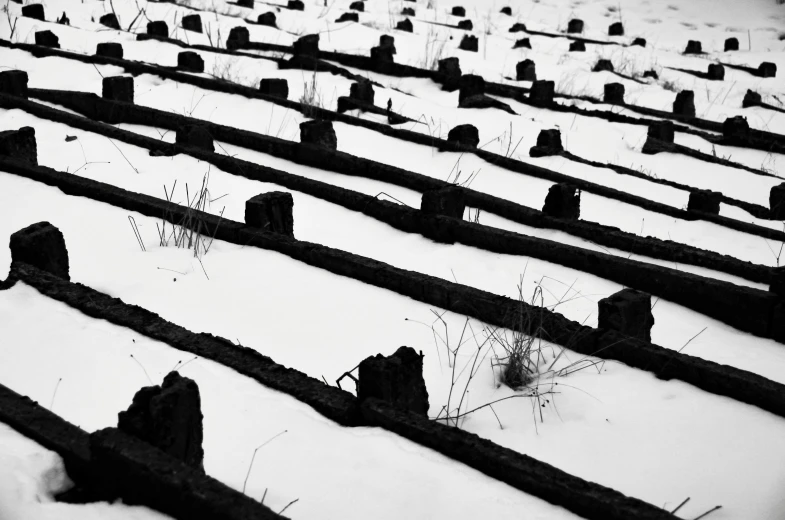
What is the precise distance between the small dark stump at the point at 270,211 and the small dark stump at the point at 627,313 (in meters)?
1.46

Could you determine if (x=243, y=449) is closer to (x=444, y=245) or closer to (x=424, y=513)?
(x=424, y=513)

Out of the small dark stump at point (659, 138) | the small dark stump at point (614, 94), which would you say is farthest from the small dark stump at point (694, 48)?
the small dark stump at point (659, 138)

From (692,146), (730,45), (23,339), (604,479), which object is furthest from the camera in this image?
(730,45)

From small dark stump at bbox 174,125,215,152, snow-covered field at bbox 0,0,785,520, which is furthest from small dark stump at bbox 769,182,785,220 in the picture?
small dark stump at bbox 174,125,215,152

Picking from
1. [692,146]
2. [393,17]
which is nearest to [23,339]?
[692,146]

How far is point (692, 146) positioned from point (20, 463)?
6590 millimetres

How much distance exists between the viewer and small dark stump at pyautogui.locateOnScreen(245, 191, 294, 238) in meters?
3.75

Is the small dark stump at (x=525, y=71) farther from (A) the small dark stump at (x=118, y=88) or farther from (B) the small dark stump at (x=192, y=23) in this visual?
(A) the small dark stump at (x=118, y=88)

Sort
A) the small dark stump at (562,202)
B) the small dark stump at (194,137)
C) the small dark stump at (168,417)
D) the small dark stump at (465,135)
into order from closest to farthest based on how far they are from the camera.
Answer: the small dark stump at (168,417)
the small dark stump at (562,202)
the small dark stump at (194,137)
the small dark stump at (465,135)

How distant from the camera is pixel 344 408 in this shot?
2375 millimetres

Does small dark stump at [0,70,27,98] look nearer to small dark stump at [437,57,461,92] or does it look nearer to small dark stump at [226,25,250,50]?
small dark stump at [226,25,250,50]

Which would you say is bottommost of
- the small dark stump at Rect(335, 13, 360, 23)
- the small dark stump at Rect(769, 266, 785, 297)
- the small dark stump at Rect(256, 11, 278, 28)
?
the small dark stump at Rect(769, 266, 785, 297)

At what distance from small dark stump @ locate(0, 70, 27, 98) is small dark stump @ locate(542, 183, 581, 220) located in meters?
4.01

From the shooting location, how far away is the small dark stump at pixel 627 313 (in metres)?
2.87
